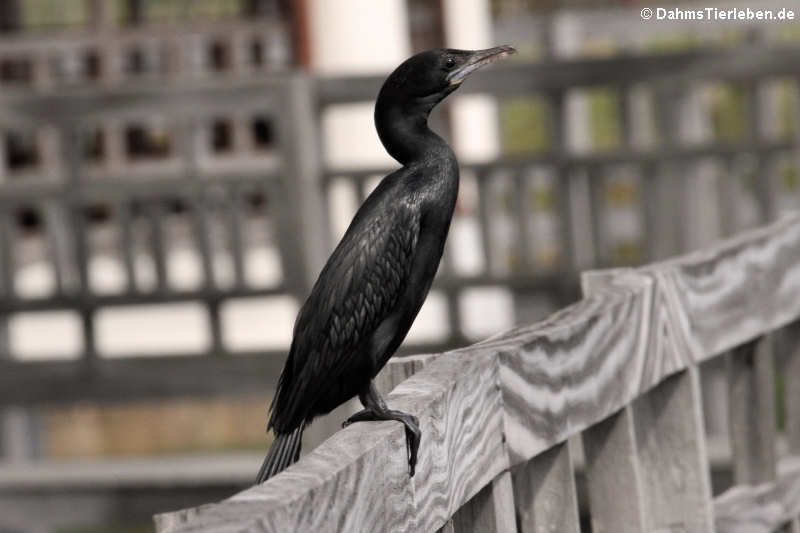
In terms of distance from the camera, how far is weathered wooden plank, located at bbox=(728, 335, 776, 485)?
3.03 m

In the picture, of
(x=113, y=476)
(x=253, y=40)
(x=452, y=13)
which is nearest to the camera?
(x=113, y=476)

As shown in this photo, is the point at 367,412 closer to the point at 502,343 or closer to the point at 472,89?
the point at 502,343

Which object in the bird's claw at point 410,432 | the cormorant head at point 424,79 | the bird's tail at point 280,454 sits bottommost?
the bird's tail at point 280,454

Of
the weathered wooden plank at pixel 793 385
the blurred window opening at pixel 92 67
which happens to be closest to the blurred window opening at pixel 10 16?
the blurred window opening at pixel 92 67

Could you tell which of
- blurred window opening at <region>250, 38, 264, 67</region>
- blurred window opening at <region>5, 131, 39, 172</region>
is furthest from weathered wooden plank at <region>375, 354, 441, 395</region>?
blurred window opening at <region>250, 38, 264, 67</region>

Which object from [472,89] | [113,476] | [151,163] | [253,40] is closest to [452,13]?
[253,40]

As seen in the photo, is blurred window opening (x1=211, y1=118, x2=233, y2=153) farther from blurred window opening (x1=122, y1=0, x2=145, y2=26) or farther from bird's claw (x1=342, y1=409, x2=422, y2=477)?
bird's claw (x1=342, y1=409, x2=422, y2=477)

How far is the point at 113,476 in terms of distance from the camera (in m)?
5.59

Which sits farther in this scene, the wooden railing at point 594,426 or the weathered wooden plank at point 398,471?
the wooden railing at point 594,426

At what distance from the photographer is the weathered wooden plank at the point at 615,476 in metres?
2.46

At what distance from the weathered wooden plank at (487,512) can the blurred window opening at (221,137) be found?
760cm

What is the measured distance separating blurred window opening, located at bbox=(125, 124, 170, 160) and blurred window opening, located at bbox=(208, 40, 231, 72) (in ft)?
1.62

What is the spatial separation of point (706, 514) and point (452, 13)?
8.83 meters

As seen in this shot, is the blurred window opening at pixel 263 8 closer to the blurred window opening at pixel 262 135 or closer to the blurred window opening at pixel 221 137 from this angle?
the blurred window opening at pixel 262 135
